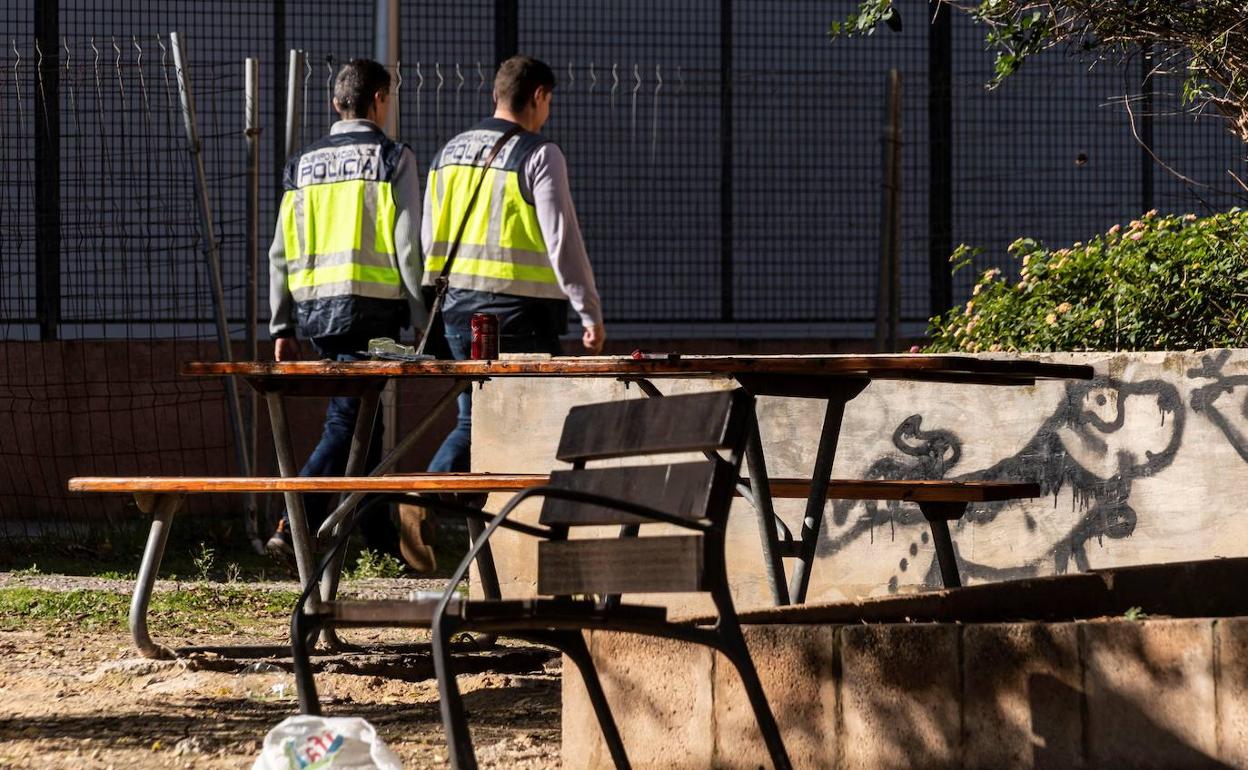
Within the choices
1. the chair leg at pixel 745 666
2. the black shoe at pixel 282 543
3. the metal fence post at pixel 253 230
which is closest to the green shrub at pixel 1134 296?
A: the black shoe at pixel 282 543

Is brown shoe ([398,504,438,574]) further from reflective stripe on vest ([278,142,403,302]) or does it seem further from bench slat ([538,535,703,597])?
bench slat ([538,535,703,597])

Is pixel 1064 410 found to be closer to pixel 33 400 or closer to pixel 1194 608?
pixel 1194 608

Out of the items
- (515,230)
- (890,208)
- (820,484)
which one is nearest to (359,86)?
(515,230)

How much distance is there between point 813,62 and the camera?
1096 cm

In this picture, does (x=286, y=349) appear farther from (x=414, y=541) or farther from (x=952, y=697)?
(x=952, y=697)

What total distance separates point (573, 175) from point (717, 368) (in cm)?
609

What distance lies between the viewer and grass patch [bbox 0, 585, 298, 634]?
635 centimetres

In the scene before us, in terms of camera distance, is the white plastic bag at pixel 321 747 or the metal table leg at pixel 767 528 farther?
the metal table leg at pixel 767 528

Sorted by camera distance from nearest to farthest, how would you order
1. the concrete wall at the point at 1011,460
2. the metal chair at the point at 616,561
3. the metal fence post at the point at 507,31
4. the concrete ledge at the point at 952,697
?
the metal chair at the point at 616,561 → the concrete ledge at the point at 952,697 → the concrete wall at the point at 1011,460 → the metal fence post at the point at 507,31

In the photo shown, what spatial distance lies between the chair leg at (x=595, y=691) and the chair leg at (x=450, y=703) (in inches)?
22.5

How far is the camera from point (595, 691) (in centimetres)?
336

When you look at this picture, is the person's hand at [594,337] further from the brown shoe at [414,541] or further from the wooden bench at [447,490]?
the wooden bench at [447,490]

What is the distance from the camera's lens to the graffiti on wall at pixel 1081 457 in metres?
5.83

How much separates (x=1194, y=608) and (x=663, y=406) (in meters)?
1.77
